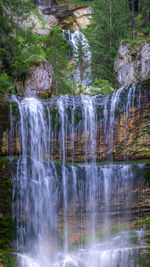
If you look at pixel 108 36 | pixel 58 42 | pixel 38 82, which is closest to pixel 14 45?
pixel 38 82

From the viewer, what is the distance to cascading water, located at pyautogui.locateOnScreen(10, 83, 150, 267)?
23.2 feet

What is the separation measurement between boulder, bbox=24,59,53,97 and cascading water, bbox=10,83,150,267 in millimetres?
2557

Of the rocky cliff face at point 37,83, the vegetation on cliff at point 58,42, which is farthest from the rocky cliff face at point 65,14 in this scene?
the rocky cliff face at point 37,83

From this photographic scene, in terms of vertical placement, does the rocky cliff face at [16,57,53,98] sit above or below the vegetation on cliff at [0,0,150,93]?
below

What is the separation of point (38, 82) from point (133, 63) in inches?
208

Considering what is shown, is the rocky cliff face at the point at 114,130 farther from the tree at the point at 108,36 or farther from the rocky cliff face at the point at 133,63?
the tree at the point at 108,36

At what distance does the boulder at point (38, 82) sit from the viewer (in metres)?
11.3

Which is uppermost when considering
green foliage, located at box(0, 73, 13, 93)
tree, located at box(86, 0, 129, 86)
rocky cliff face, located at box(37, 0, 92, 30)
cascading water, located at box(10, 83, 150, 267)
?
rocky cliff face, located at box(37, 0, 92, 30)

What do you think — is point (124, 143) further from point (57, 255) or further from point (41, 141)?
point (57, 255)

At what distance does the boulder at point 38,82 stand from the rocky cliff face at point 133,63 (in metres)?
4.34

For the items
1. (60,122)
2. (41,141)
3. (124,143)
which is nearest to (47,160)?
(41,141)

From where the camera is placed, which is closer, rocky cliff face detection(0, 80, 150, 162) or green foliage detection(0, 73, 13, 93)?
rocky cliff face detection(0, 80, 150, 162)

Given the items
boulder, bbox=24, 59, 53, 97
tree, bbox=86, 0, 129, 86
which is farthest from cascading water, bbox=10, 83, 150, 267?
tree, bbox=86, 0, 129, 86

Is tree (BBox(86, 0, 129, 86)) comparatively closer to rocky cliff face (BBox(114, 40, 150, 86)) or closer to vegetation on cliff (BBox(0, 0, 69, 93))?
rocky cliff face (BBox(114, 40, 150, 86))
